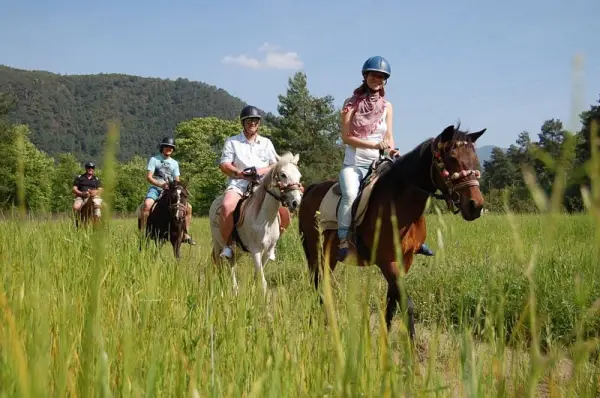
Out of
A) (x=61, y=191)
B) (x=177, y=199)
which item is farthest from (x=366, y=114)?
(x=61, y=191)

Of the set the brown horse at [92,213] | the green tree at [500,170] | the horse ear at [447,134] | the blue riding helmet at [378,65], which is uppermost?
the green tree at [500,170]

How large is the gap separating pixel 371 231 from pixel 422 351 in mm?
1329

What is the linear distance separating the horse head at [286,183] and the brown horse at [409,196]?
458 millimetres

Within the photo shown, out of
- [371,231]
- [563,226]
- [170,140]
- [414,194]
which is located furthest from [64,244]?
[563,226]

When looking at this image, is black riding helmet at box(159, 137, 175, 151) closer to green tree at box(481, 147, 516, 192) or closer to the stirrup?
the stirrup

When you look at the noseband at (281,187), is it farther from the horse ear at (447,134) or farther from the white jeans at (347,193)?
the horse ear at (447,134)

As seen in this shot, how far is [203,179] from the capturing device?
219ft

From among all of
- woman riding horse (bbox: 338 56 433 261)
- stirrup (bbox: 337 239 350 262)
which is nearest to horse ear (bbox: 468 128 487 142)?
woman riding horse (bbox: 338 56 433 261)

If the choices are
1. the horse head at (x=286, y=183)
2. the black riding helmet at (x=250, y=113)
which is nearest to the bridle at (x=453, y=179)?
the horse head at (x=286, y=183)

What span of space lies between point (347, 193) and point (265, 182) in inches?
46.6

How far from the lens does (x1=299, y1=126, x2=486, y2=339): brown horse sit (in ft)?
14.3

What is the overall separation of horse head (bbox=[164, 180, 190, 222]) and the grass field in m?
3.97

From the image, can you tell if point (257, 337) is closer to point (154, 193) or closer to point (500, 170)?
point (154, 193)

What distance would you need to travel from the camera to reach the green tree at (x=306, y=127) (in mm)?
53906
